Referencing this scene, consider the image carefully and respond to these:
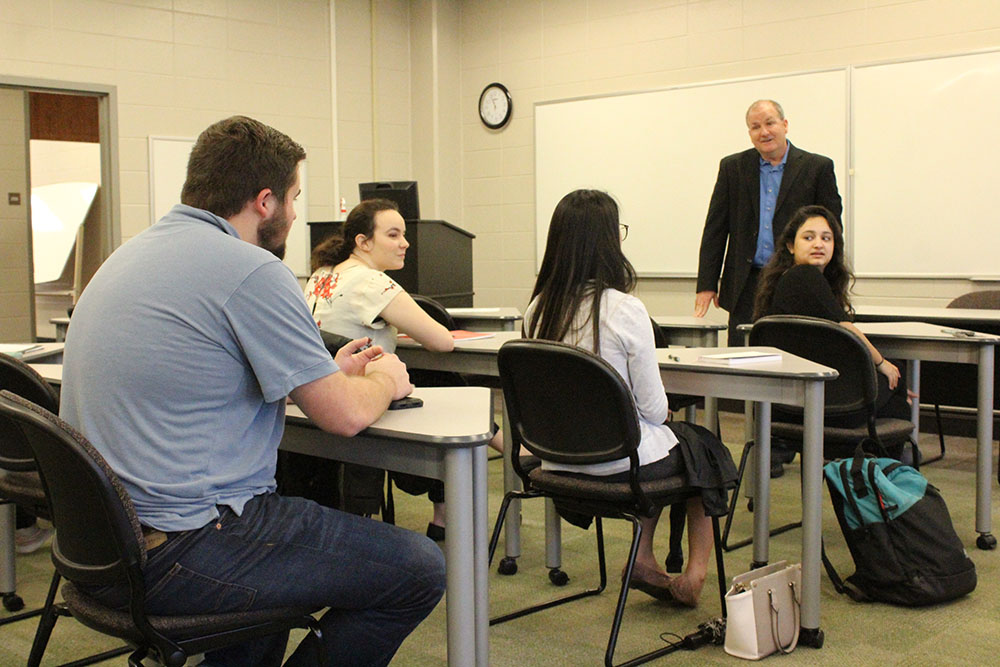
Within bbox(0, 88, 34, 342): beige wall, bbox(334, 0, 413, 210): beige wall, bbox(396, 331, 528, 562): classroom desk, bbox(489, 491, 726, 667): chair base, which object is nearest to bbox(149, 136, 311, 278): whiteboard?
bbox(0, 88, 34, 342): beige wall

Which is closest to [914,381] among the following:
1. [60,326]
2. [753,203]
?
[753,203]

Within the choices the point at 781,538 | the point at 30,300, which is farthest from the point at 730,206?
the point at 30,300

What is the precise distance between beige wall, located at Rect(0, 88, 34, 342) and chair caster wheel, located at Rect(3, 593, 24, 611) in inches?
165

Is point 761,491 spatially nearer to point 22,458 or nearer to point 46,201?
point 22,458

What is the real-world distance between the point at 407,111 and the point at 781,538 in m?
5.37

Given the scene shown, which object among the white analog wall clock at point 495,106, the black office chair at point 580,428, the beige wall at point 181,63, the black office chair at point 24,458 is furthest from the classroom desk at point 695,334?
the beige wall at point 181,63

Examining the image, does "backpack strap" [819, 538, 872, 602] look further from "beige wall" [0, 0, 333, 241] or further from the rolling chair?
"beige wall" [0, 0, 333, 241]

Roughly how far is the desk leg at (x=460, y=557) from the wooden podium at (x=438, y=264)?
3.85 metres

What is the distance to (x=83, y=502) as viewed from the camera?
1537 mm

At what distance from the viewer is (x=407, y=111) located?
7973 millimetres

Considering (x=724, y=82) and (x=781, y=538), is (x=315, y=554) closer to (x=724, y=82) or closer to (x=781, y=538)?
(x=781, y=538)

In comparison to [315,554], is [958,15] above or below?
above

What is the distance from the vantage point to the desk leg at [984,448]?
338 centimetres

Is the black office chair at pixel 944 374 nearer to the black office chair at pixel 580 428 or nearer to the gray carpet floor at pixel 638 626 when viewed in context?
the gray carpet floor at pixel 638 626
